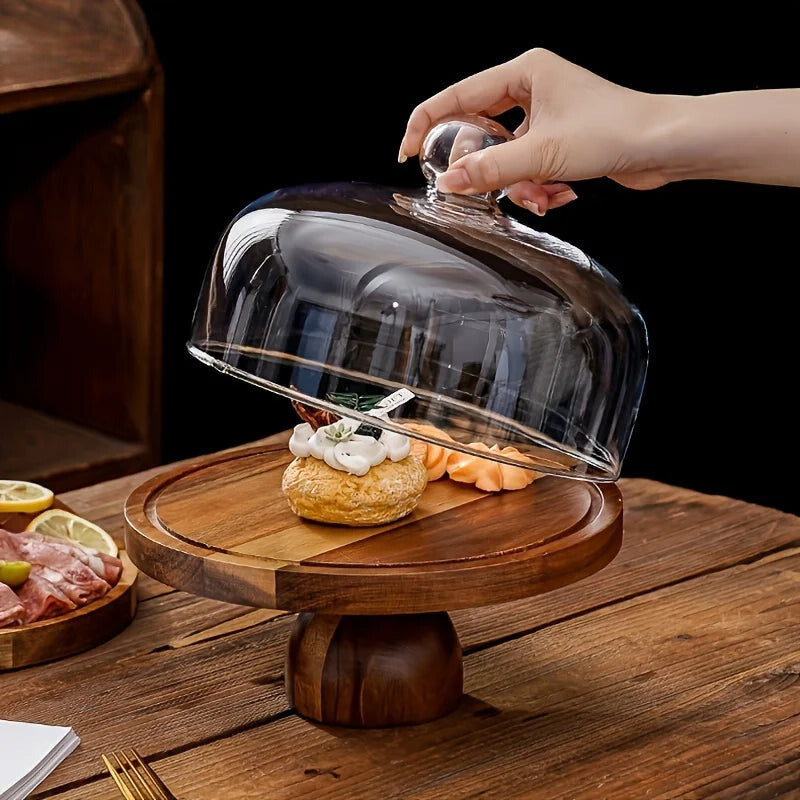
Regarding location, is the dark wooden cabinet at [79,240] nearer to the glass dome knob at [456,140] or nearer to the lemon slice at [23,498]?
the lemon slice at [23,498]

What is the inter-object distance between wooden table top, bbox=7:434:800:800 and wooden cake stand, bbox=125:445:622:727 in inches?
2.1

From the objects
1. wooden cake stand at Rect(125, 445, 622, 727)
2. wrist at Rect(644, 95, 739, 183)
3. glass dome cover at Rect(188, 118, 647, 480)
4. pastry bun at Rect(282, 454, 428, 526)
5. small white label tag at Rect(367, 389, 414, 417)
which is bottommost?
wooden cake stand at Rect(125, 445, 622, 727)

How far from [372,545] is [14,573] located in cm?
48

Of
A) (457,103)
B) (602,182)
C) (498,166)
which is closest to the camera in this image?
(498,166)

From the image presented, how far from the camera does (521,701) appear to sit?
1.51 m

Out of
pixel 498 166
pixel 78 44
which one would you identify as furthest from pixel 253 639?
pixel 78 44

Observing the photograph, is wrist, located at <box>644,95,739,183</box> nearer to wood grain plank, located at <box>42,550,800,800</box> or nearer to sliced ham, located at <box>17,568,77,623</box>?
wood grain plank, located at <box>42,550,800,800</box>

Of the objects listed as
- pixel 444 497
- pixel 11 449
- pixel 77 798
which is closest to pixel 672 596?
pixel 444 497

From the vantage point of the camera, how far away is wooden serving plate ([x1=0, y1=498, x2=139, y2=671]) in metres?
1.55

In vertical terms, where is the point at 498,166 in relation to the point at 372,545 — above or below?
above

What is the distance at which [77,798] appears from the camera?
51.1 inches

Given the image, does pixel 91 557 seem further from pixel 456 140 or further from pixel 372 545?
pixel 456 140

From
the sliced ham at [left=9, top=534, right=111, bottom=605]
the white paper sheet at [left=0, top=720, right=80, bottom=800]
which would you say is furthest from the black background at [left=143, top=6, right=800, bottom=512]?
the white paper sheet at [left=0, top=720, right=80, bottom=800]

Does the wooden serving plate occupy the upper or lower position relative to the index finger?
lower
